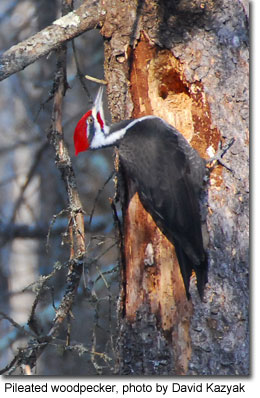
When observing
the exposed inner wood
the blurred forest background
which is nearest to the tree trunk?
the exposed inner wood

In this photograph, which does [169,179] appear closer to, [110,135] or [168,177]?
[168,177]

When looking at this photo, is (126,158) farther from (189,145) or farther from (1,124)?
(1,124)

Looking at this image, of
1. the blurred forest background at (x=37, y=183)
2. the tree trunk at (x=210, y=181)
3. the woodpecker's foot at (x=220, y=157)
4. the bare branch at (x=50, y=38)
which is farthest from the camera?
the blurred forest background at (x=37, y=183)

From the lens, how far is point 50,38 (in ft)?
7.91

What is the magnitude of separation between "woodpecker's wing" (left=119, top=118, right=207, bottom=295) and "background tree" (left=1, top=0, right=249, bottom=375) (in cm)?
5

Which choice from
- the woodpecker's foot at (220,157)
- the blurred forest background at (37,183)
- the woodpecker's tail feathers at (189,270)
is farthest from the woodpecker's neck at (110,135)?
the blurred forest background at (37,183)

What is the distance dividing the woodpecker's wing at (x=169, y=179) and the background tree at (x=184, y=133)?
5 centimetres

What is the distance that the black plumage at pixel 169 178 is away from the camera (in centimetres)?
217

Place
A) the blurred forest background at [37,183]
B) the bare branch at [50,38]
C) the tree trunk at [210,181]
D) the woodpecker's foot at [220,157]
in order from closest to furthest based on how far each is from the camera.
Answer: the tree trunk at [210,181] < the woodpecker's foot at [220,157] < the bare branch at [50,38] < the blurred forest background at [37,183]

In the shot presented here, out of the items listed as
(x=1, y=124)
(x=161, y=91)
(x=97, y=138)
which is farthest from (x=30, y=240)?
(x=161, y=91)

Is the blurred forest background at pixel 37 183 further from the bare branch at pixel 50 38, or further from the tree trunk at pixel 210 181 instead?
the tree trunk at pixel 210 181

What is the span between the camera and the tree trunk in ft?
6.96

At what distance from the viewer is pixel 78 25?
8.03 ft

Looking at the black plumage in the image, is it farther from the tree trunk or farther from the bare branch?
the bare branch
